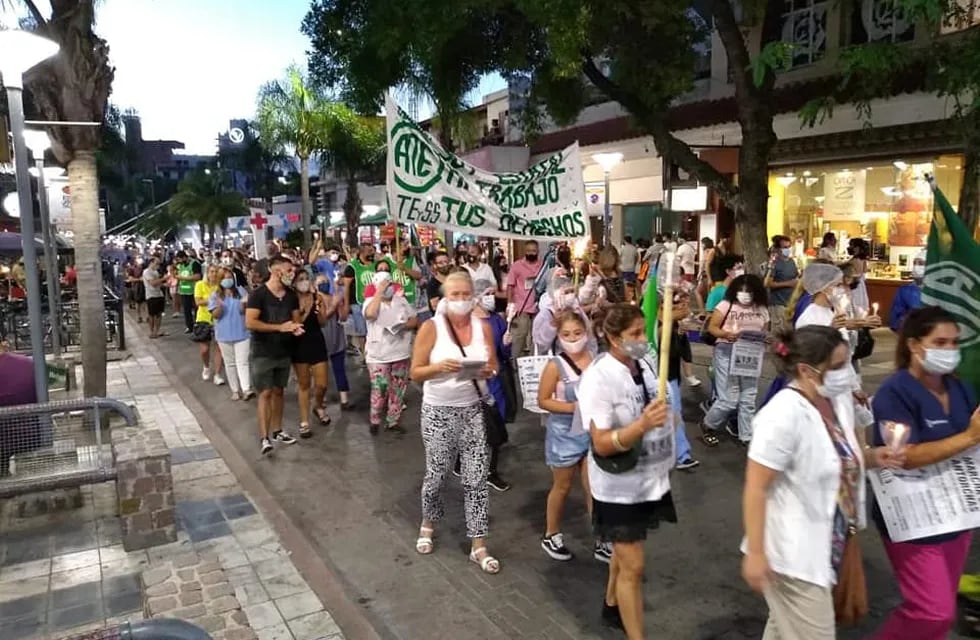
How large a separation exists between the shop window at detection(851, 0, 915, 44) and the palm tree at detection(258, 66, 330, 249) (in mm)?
20774

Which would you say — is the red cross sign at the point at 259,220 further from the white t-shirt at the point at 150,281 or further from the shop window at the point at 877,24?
the shop window at the point at 877,24

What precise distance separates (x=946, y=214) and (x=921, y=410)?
1344 millimetres

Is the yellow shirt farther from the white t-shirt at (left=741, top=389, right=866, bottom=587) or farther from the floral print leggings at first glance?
the white t-shirt at (left=741, top=389, right=866, bottom=587)

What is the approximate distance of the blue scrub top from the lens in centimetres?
312

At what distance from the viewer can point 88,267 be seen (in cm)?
797

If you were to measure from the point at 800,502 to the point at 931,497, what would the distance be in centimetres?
82

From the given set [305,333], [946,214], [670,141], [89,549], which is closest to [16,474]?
[89,549]

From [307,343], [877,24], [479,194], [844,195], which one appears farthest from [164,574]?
[877,24]

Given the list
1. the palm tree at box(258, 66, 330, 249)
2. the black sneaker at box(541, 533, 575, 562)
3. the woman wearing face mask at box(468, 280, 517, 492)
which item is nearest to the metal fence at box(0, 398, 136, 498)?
the woman wearing face mask at box(468, 280, 517, 492)

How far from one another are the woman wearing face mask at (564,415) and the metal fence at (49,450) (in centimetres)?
308

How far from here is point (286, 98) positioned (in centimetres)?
2956

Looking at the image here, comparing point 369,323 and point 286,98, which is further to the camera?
point 286,98

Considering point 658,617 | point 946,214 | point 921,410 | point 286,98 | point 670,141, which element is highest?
point 286,98

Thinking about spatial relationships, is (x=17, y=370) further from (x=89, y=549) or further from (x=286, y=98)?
(x=286, y=98)
